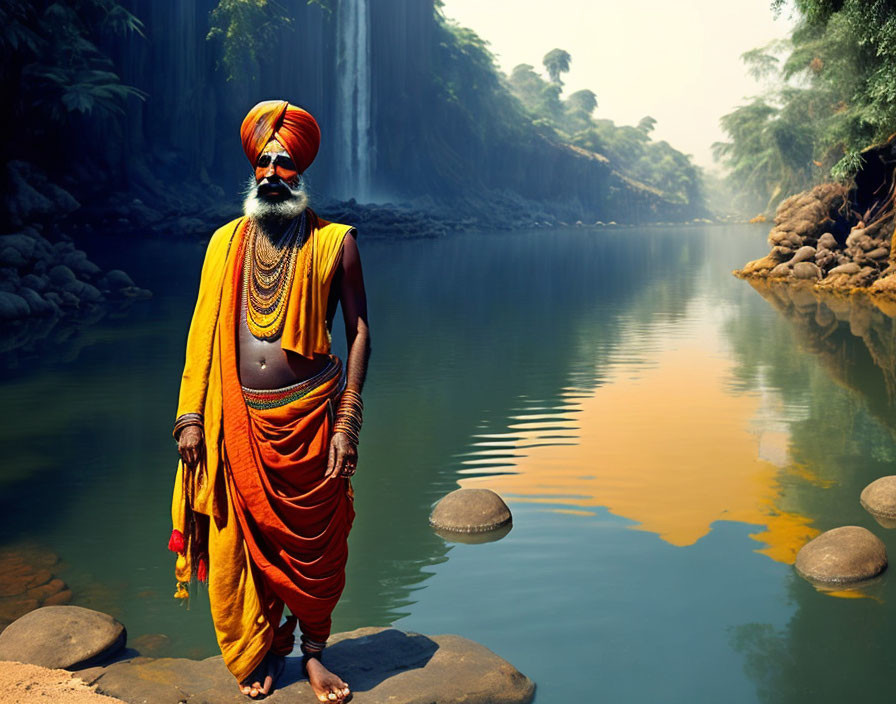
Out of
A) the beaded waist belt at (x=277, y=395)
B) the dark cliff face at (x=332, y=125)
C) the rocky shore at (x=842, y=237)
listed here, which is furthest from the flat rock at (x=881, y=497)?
the dark cliff face at (x=332, y=125)

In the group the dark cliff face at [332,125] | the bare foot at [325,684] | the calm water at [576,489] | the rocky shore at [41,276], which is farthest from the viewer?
the dark cliff face at [332,125]

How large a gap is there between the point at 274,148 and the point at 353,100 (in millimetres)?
61438

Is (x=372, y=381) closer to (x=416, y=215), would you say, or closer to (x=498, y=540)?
(x=498, y=540)

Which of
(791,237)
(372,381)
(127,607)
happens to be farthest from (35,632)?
(791,237)

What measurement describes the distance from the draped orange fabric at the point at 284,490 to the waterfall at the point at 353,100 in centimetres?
5972

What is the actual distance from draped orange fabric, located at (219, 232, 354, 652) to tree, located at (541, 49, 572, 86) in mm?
122241

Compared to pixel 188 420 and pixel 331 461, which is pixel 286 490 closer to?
pixel 331 461

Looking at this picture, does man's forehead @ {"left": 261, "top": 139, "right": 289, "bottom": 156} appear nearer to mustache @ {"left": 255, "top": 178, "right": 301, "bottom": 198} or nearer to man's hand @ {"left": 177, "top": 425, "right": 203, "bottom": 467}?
mustache @ {"left": 255, "top": 178, "right": 301, "bottom": 198}

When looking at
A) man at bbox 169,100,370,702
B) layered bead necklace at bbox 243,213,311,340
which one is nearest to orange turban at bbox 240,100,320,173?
Result: man at bbox 169,100,370,702

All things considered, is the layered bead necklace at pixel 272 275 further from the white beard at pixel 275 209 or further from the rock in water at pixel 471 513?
the rock in water at pixel 471 513

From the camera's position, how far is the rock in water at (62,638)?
4.25 m

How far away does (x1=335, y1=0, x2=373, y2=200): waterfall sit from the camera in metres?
60.7

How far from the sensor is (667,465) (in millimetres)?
8266

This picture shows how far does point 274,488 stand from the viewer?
3809mm
